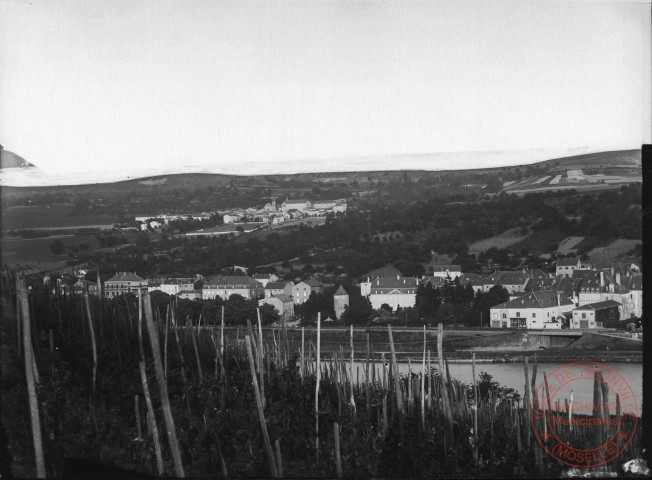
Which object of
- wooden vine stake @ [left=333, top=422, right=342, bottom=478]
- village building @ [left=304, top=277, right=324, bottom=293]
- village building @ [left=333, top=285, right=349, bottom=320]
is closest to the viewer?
wooden vine stake @ [left=333, top=422, right=342, bottom=478]

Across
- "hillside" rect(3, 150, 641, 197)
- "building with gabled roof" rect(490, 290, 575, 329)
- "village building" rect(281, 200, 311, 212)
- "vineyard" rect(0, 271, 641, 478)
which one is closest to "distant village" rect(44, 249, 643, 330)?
"building with gabled roof" rect(490, 290, 575, 329)

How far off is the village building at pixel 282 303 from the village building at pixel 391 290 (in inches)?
19.2

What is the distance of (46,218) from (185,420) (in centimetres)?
127

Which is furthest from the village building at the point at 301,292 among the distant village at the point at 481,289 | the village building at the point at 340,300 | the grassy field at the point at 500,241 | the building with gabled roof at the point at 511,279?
the building with gabled roof at the point at 511,279

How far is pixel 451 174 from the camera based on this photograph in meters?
4.74

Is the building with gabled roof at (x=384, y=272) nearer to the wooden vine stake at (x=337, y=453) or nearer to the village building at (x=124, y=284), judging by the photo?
the village building at (x=124, y=284)

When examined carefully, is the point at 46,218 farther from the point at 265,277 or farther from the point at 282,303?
the point at 282,303

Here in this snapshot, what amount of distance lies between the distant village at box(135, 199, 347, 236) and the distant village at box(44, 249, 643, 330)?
301 millimetres

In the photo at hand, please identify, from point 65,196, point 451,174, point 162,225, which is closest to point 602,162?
point 451,174

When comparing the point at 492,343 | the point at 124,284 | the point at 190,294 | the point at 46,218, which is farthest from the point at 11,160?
the point at 492,343

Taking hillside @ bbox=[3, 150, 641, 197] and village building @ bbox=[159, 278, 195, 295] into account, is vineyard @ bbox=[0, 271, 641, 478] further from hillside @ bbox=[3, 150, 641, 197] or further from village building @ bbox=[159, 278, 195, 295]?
hillside @ bbox=[3, 150, 641, 197]

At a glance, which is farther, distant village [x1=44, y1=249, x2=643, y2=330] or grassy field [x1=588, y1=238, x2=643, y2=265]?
distant village [x1=44, y1=249, x2=643, y2=330]

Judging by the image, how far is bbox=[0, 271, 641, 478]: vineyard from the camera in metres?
3.53

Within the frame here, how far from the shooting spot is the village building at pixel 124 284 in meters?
5.20
